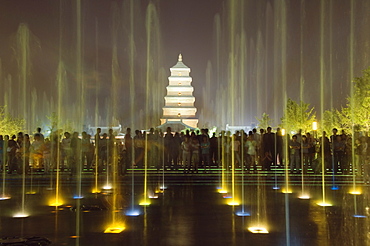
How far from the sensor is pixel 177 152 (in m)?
15.0

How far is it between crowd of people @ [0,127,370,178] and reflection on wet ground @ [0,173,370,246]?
232cm

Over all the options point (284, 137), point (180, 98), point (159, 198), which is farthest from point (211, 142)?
point (180, 98)

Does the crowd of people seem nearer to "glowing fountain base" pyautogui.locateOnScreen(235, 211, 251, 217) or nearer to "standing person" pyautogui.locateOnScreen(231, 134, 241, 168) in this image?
"standing person" pyautogui.locateOnScreen(231, 134, 241, 168)

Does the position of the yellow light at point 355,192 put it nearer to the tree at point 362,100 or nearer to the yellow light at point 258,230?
the yellow light at point 258,230


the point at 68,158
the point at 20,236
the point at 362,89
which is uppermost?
the point at 362,89

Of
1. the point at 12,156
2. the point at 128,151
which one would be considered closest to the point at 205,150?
the point at 128,151

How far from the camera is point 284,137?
14.4 meters

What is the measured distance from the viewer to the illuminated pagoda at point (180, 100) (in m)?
65.8

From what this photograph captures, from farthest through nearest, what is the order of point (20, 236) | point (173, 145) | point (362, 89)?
point (362, 89) → point (173, 145) → point (20, 236)

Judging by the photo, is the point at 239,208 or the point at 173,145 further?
the point at 173,145

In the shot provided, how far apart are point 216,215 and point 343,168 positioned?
26.8ft

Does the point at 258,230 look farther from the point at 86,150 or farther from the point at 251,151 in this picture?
the point at 86,150

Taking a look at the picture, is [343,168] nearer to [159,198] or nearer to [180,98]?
[159,198]

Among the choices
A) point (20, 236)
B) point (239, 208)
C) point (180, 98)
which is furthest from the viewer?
point (180, 98)
